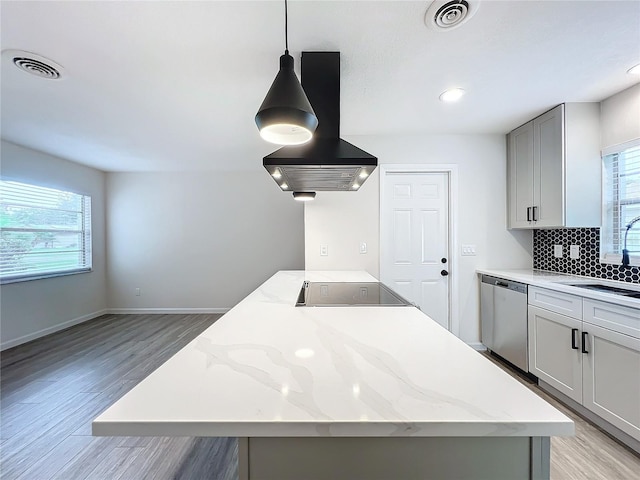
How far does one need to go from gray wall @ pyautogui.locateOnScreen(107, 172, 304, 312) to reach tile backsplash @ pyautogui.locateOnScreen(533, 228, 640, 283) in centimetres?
340

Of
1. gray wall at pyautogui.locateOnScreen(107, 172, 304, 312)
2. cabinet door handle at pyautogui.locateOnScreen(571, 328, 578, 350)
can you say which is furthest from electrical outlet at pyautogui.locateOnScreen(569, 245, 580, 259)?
gray wall at pyautogui.locateOnScreen(107, 172, 304, 312)

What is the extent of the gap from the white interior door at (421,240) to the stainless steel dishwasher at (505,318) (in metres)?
0.38

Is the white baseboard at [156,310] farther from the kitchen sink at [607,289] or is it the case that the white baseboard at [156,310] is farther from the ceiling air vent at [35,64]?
the kitchen sink at [607,289]

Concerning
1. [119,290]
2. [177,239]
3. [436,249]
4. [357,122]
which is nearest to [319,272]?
[436,249]

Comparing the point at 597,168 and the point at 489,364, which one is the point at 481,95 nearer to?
the point at 597,168

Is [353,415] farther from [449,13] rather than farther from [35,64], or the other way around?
[35,64]

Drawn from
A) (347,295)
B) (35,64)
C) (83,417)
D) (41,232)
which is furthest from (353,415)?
(41,232)

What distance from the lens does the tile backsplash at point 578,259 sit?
2.35 meters

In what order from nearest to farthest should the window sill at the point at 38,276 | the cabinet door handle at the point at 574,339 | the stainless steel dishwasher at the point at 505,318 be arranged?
the cabinet door handle at the point at 574,339
the stainless steel dishwasher at the point at 505,318
the window sill at the point at 38,276

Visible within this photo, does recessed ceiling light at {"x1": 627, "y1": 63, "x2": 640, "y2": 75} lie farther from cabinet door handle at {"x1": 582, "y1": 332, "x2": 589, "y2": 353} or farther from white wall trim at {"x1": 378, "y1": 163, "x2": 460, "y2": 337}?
cabinet door handle at {"x1": 582, "y1": 332, "x2": 589, "y2": 353}

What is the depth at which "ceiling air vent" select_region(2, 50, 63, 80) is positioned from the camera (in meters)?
1.77

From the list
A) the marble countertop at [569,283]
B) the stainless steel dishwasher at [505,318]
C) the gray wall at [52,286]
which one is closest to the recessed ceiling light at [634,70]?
the marble countertop at [569,283]

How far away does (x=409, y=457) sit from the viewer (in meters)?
0.70

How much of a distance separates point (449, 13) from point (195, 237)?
4824 millimetres
